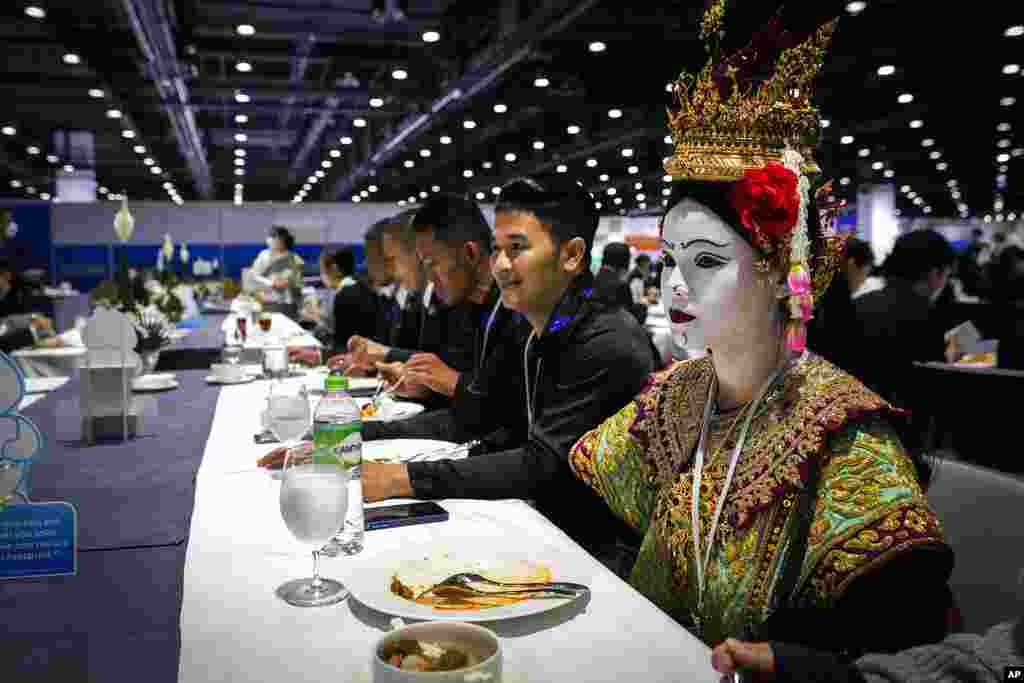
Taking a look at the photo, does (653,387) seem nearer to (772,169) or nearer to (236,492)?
(772,169)

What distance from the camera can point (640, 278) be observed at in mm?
12508

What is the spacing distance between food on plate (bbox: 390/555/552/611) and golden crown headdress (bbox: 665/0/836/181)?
0.63 m

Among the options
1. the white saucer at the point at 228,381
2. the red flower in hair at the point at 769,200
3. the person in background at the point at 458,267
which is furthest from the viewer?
the white saucer at the point at 228,381

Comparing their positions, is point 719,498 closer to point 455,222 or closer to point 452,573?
point 452,573

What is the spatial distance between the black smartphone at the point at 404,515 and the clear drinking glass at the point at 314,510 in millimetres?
270

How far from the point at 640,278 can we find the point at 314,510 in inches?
461

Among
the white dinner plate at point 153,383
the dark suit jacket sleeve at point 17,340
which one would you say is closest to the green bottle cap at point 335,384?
the white dinner plate at point 153,383

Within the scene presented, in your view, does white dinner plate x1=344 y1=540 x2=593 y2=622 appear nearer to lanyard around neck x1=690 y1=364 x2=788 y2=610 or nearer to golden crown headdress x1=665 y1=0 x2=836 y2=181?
lanyard around neck x1=690 y1=364 x2=788 y2=610

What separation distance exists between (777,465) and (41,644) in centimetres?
100

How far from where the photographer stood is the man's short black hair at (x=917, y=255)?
172 inches

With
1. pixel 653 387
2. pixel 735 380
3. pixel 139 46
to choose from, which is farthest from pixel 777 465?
pixel 139 46

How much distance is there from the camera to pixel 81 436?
87.6 inches

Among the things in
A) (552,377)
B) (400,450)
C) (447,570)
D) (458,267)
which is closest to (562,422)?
(552,377)

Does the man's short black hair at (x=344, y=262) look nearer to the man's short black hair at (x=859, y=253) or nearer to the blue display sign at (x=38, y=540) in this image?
the man's short black hair at (x=859, y=253)
